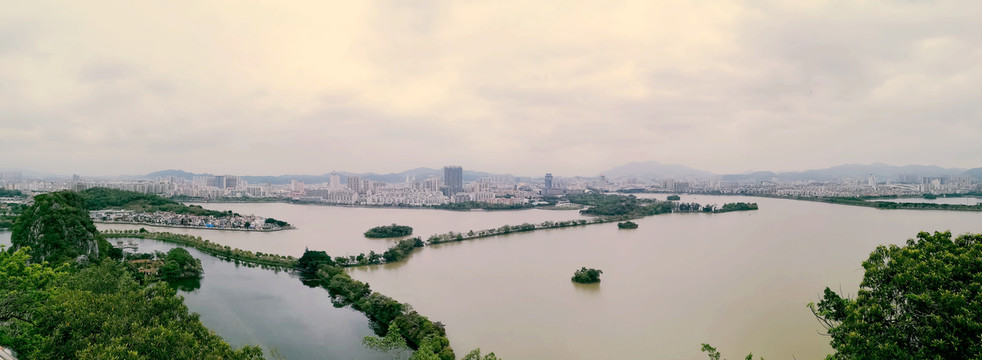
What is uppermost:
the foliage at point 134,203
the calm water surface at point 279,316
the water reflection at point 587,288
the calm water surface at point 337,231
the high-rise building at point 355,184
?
the high-rise building at point 355,184

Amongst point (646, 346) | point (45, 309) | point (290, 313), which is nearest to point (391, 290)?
point (290, 313)

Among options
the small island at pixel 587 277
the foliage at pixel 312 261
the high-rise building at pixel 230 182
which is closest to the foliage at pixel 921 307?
the small island at pixel 587 277

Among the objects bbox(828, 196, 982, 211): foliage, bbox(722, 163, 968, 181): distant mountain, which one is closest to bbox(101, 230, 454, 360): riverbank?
bbox(828, 196, 982, 211): foliage

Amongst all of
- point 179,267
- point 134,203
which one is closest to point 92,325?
point 179,267

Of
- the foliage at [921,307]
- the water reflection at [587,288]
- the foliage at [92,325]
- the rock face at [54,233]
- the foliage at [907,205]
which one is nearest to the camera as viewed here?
the foliage at [921,307]

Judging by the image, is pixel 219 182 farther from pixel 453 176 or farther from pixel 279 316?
pixel 279 316

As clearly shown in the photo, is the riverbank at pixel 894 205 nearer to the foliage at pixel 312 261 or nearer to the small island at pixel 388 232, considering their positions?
the small island at pixel 388 232
